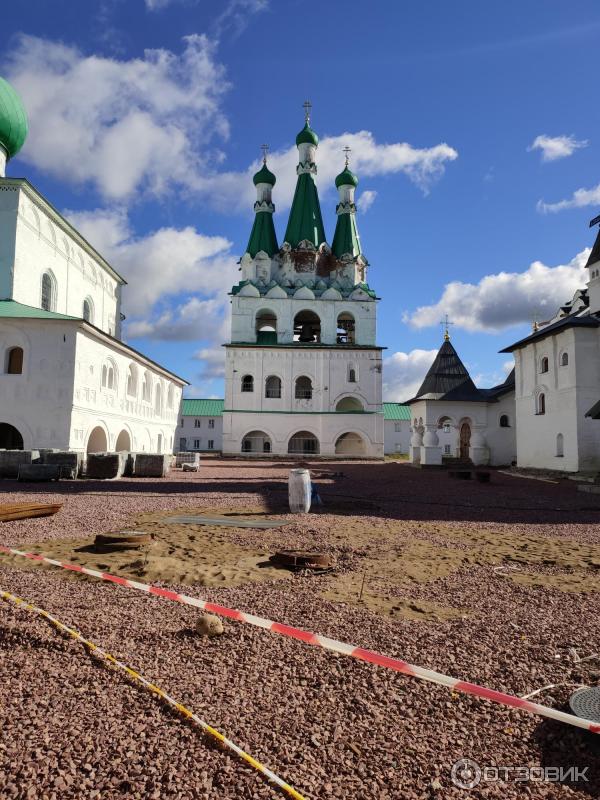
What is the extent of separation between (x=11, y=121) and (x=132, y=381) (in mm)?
12215

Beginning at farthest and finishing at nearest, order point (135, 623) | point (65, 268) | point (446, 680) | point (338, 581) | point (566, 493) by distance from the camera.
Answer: point (65, 268) → point (566, 493) → point (338, 581) → point (135, 623) → point (446, 680)

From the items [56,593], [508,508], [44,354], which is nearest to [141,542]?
[56,593]

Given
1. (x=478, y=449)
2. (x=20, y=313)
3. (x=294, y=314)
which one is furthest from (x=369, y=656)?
(x=294, y=314)

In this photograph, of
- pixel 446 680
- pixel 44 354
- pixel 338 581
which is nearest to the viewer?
pixel 446 680

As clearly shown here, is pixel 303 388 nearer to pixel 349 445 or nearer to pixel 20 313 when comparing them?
pixel 349 445

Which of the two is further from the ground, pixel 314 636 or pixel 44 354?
pixel 44 354

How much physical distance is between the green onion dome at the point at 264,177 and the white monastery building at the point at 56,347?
18.7 m

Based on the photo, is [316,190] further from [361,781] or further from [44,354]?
[361,781]

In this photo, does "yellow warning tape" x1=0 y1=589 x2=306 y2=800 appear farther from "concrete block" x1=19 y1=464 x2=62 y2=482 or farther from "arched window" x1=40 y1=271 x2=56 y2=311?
"arched window" x1=40 y1=271 x2=56 y2=311

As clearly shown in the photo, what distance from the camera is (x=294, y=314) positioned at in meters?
41.6

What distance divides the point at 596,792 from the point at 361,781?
1016 millimetres

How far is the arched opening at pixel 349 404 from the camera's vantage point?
4056 centimetres

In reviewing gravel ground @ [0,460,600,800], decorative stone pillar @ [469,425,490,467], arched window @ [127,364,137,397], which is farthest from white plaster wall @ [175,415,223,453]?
gravel ground @ [0,460,600,800]

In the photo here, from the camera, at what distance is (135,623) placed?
401cm
